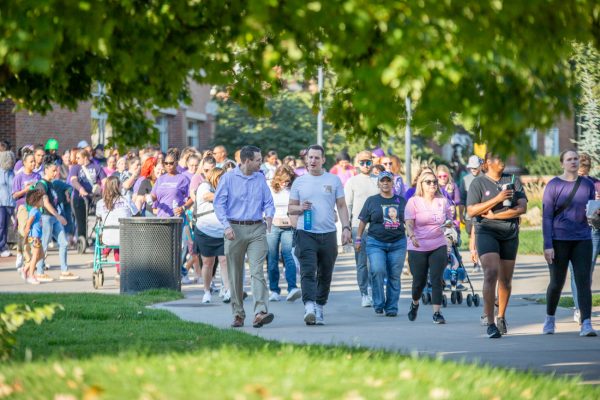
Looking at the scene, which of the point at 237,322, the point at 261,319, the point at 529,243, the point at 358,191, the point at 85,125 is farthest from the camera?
the point at 85,125

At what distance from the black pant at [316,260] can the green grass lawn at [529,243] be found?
1203cm

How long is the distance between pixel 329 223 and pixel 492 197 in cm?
219

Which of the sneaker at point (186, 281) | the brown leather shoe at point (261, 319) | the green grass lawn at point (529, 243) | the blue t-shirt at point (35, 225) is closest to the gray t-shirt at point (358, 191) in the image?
the sneaker at point (186, 281)

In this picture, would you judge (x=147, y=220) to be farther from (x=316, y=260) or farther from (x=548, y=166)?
(x=548, y=166)

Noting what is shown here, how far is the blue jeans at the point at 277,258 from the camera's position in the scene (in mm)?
16516

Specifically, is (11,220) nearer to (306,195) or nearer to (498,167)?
(306,195)

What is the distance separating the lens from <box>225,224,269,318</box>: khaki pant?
1312 cm

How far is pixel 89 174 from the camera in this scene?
80.9ft

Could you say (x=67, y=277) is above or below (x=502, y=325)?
above

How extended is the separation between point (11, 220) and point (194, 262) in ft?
17.9

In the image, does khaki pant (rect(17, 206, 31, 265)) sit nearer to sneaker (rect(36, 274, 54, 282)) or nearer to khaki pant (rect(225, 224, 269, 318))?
sneaker (rect(36, 274, 54, 282))

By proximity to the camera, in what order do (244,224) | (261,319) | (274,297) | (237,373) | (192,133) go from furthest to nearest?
(192,133) → (274,297) → (244,224) → (261,319) → (237,373)

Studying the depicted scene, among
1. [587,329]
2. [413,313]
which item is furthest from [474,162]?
[587,329]

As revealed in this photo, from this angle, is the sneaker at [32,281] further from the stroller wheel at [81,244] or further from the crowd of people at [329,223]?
the stroller wheel at [81,244]
